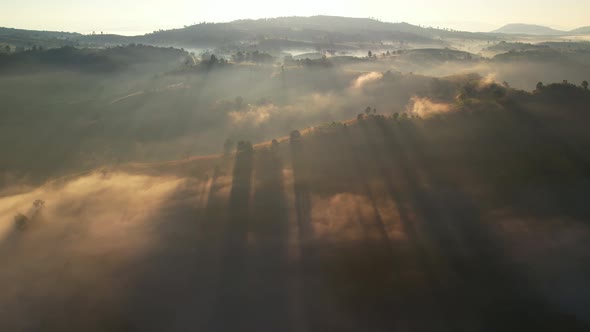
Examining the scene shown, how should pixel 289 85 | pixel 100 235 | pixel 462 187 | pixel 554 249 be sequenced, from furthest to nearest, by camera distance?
pixel 289 85 → pixel 462 187 → pixel 100 235 → pixel 554 249

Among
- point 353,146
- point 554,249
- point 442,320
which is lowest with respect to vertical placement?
point 442,320

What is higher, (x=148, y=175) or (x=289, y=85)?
(x=289, y=85)

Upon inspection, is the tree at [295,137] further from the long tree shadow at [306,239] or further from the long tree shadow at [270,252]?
the long tree shadow at [270,252]

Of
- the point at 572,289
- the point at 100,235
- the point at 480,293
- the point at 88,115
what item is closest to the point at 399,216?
the point at 480,293

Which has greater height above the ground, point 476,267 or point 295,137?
point 295,137

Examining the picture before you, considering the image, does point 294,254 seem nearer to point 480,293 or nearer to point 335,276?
point 335,276

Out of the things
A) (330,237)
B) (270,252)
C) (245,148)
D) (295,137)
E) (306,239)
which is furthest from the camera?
(295,137)

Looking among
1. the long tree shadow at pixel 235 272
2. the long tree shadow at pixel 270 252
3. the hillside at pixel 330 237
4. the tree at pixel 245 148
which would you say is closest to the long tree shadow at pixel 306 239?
the hillside at pixel 330 237

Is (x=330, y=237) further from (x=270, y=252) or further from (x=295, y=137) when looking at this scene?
(x=295, y=137)

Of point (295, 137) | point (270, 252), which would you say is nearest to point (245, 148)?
point (295, 137)

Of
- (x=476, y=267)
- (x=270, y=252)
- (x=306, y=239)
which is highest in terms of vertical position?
(x=306, y=239)

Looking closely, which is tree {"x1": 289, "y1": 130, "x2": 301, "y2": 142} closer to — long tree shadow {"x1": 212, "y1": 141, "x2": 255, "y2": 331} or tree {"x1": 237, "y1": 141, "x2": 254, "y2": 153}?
tree {"x1": 237, "y1": 141, "x2": 254, "y2": 153}
